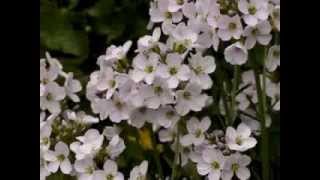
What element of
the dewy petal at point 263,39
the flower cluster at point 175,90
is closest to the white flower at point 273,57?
the flower cluster at point 175,90

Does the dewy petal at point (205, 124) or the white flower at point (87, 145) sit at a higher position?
the dewy petal at point (205, 124)

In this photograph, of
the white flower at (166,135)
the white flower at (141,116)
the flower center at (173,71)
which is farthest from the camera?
the white flower at (166,135)

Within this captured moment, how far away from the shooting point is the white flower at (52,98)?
195 centimetres

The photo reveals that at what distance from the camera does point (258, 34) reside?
1.67 meters

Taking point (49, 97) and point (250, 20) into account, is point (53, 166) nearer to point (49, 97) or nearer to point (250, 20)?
point (49, 97)

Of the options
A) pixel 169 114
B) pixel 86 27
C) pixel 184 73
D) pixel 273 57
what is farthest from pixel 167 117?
pixel 86 27

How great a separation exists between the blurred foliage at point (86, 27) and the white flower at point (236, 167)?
44.5 inches

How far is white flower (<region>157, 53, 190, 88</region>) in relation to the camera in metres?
1.61

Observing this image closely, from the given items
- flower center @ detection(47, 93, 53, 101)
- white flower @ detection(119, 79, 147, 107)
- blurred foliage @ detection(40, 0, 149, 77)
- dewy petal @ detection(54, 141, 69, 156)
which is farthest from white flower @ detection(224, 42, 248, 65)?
blurred foliage @ detection(40, 0, 149, 77)

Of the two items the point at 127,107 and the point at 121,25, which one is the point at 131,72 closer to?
the point at 127,107

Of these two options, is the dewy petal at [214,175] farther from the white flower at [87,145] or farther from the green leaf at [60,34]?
the green leaf at [60,34]

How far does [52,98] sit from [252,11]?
0.62 metres

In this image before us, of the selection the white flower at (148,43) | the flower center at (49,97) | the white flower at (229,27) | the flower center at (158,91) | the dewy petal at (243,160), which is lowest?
the dewy petal at (243,160)
